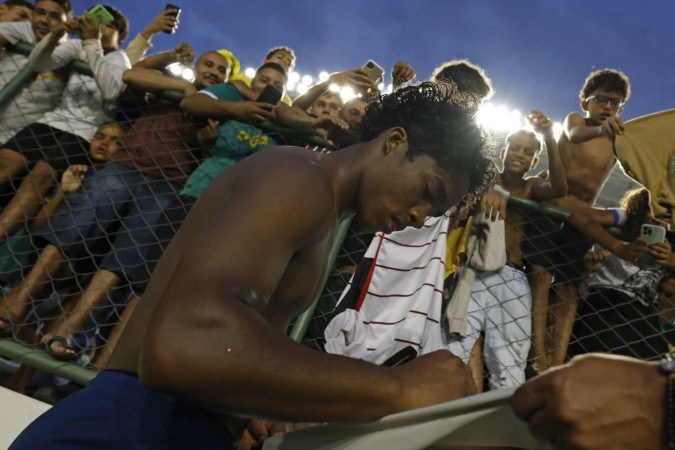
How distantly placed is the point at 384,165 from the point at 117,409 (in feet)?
2.75

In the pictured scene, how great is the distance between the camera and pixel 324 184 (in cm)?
136

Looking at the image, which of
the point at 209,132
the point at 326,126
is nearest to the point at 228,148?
the point at 209,132

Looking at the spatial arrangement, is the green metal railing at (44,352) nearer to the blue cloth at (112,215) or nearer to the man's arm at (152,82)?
the man's arm at (152,82)

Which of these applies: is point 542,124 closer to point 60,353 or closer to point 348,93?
point 348,93

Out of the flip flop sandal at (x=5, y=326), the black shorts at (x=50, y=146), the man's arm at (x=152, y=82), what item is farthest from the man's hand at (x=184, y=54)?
the flip flop sandal at (x=5, y=326)

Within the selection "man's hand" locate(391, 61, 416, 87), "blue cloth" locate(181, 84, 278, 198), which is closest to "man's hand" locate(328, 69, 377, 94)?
"man's hand" locate(391, 61, 416, 87)

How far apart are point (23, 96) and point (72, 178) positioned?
683 mm

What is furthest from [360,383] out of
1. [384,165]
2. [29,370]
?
[29,370]

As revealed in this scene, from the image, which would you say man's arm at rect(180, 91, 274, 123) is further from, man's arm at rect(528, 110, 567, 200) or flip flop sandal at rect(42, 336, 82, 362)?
man's arm at rect(528, 110, 567, 200)

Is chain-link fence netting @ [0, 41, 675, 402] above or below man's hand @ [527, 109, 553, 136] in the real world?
below

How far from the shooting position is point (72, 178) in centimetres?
359

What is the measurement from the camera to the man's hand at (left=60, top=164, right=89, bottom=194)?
3.58 meters

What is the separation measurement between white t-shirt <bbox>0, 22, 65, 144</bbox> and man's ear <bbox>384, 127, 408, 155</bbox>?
285cm

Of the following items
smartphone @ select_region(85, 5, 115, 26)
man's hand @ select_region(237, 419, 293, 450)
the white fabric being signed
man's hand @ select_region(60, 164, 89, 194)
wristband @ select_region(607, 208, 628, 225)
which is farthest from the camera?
smartphone @ select_region(85, 5, 115, 26)
